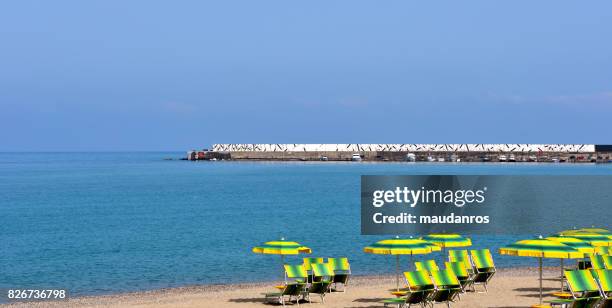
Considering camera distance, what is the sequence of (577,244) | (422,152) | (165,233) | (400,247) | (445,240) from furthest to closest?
1. (422,152)
2. (165,233)
3. (445,240)
4. (400,247)
5. (577,244)

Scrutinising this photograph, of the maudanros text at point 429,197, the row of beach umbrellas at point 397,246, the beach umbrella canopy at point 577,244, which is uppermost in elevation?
the maudanros text at point 429,197

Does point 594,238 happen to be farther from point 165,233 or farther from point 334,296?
point 165,233

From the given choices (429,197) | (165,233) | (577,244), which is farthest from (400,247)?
(165,233)

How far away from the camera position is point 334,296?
1845cm

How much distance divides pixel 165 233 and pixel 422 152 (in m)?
117

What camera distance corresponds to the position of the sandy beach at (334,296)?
17531mm

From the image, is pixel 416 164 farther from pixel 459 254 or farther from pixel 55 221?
pixel 459 254

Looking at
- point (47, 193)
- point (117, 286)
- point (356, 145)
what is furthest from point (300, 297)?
point (356, 145)

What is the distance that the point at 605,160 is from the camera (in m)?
146

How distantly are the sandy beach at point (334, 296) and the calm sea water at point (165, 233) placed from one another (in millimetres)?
2319

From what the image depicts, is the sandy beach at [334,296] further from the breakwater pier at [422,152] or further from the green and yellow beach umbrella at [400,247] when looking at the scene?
the breakwater pier at [422,152]

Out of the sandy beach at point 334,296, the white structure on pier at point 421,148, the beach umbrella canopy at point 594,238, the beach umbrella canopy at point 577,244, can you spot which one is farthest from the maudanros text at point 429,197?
→ the white structure on pier at point 421,148

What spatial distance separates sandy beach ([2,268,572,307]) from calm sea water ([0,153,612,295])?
7.61 ft

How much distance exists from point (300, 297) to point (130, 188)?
221 feet
